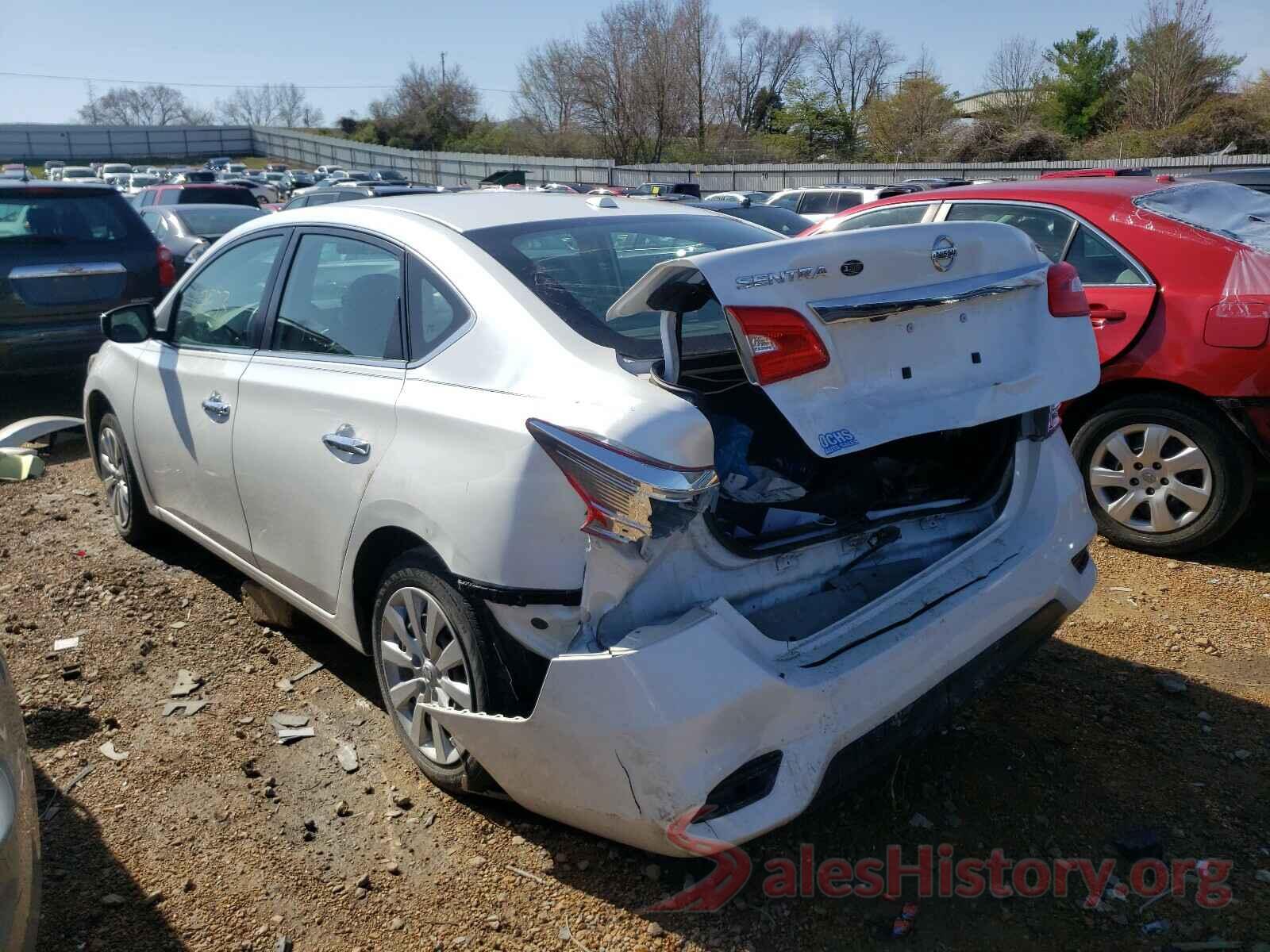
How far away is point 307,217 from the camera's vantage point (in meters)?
3.62

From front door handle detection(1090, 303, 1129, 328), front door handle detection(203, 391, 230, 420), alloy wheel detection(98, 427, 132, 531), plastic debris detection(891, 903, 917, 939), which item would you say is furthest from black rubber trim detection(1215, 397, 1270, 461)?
alloy wheel detection(98, 427, 132, 531)

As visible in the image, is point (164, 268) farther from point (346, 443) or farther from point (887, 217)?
point (346, 443)

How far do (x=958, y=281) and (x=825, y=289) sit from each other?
49 centimetres

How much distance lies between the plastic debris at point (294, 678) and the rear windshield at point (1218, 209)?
14.0 feet

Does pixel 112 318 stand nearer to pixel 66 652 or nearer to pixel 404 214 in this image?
pixel 66 652

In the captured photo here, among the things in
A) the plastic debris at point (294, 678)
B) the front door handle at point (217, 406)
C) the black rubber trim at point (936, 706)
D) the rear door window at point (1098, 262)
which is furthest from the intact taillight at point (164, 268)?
the black rubber trim at point (936, 706)

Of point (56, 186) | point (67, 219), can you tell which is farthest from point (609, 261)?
point (56, 186)

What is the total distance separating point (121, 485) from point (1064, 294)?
4321mm

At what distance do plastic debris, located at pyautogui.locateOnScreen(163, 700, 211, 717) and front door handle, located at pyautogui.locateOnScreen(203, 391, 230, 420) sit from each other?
3.36ft

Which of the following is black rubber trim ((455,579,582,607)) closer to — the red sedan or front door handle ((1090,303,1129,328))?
the red sedan

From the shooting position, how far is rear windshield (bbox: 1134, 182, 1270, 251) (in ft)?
15.3

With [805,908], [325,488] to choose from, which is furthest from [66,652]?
[805,908]

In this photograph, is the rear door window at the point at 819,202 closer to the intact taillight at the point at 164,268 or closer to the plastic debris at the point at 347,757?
the intact taillight at the point at 164,268

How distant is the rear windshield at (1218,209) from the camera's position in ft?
15.3
